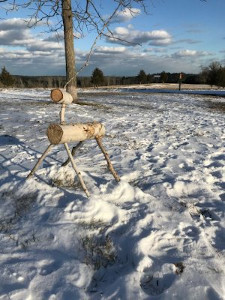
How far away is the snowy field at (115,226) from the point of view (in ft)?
8.93

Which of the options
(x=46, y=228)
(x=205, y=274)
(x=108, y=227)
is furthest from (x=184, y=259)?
(x=46, y=228)

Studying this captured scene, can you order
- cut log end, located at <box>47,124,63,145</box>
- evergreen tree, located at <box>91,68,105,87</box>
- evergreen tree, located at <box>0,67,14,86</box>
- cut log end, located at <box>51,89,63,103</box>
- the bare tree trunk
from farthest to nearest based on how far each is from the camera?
evergreen tree, located at <box>91,68,105,87</box> < evergreen tree, located at <box>0,67,14,86</box> < the bare tree trunk < cut log end, located at <box>51,89,63,103</box> < cut log end, located at <box>47,124,63,145</box>

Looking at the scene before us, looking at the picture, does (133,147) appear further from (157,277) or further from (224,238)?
(157,277)

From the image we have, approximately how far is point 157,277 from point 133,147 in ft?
13.6

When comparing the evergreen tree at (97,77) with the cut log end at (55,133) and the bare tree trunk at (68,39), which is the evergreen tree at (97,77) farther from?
the cut log end at (55,133)

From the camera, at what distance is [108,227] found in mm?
3551

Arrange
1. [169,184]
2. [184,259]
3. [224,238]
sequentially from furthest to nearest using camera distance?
1. [169,184]
2. [224,238]
3. [184,259]

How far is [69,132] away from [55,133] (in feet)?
0.59

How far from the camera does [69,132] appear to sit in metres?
3.87

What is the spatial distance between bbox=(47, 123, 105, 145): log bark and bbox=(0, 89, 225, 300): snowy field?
0.81 meters

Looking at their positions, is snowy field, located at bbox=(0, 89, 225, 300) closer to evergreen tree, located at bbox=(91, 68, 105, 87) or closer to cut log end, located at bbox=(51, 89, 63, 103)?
cut log end, located at bbox=(51, 89, 63, 103)

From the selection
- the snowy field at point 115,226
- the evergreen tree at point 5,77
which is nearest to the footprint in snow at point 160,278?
the snowy field at point 115,226

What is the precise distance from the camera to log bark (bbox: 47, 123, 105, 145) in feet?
12.5

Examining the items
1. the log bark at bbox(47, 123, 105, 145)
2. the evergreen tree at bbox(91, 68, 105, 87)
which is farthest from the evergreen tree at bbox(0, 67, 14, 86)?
the log bark at bbox(47, 123, 105, 145)
